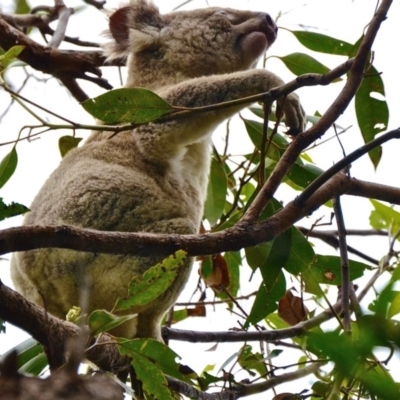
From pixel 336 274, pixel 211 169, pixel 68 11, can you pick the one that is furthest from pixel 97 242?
pixel 68 11

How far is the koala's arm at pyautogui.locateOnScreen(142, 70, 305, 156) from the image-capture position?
2.42 metres

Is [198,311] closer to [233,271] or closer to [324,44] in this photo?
[233,271]

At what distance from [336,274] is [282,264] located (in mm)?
295

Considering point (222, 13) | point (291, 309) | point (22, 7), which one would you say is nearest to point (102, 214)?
point (291, 309)

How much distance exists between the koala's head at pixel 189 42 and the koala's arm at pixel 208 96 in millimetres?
579

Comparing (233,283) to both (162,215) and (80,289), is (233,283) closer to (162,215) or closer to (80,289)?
(162,215)

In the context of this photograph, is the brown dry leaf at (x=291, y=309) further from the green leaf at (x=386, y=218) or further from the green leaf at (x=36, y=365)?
the green leaf at (x=36, y=365)

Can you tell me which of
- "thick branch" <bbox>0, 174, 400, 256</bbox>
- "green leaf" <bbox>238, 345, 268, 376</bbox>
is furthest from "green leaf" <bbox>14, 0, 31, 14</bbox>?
"thick branch" <bbox>0, 174, 400, 256</bbox>

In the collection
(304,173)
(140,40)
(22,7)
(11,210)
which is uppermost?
(22,7)

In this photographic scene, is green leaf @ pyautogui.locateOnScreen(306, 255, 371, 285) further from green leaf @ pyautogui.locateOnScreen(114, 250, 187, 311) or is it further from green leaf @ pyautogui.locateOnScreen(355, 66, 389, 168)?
green leaf @ pyautogui.locateOnScreen(114, 250, 187, 311)

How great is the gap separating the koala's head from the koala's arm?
0.58m

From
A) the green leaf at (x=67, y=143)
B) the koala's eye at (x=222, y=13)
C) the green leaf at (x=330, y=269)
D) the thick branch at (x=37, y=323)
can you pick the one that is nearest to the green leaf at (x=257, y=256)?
the green leaf at (x=330, y=269)

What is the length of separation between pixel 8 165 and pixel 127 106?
0.71 metres

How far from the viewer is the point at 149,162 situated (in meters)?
2.64
